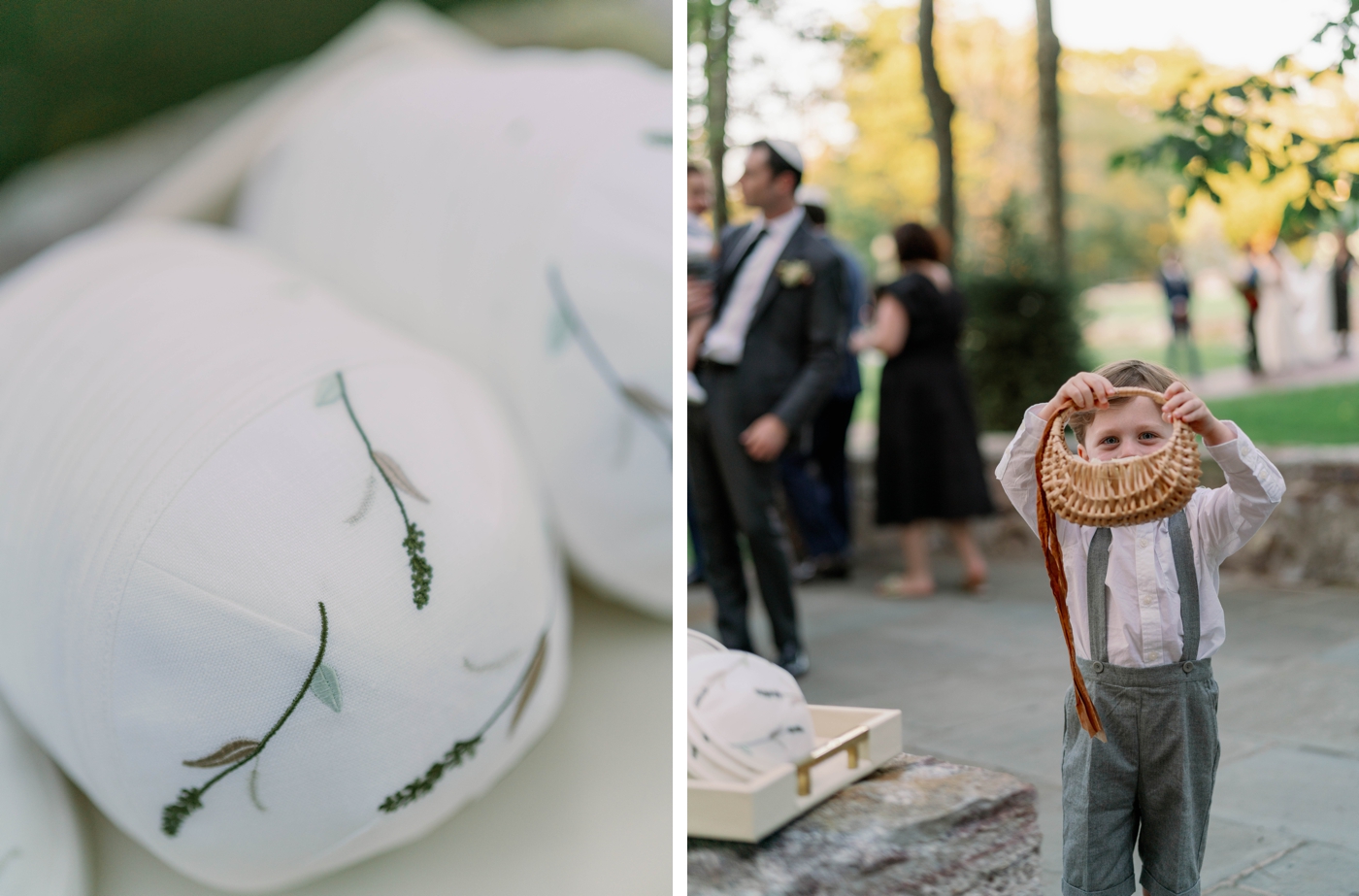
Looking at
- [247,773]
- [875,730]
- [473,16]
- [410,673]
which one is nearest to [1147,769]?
[875,730]

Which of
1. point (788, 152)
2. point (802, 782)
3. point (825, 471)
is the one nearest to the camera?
point (802, 782)

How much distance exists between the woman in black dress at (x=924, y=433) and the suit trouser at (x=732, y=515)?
830 millimetres

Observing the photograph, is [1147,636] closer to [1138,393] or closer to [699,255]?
[1138,393]

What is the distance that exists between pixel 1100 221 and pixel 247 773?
39.3ft

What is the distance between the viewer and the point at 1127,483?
918 mm

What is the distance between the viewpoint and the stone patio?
4.39ft

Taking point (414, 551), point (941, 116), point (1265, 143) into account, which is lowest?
point (414, 551)

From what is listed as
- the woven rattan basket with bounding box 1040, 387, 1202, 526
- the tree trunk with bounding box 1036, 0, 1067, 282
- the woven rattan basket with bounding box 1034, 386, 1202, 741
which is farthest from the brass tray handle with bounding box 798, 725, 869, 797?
the tree trunk with bounding box 1036, 0, 1067, 282

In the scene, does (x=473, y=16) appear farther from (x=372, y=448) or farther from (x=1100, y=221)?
(x=1100, y=221)

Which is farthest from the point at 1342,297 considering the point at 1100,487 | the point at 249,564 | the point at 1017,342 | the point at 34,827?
the point at 34,827

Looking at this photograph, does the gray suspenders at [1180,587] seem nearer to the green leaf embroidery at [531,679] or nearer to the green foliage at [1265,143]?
the green leaf embroidery at [531,679]

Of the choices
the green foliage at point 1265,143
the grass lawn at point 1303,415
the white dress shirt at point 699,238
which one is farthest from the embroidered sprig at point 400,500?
the grass lawn at point 1303,415

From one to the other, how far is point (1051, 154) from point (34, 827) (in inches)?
179

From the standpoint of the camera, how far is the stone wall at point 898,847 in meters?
1.08
